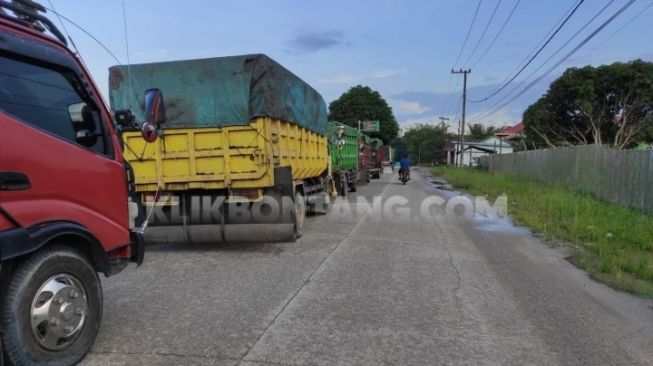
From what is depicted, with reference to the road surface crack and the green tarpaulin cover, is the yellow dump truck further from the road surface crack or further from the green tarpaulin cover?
the road surface crack

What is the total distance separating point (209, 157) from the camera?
27.8 feet

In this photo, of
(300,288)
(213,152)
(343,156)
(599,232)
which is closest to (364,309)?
(300,288)

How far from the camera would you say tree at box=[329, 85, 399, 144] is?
217ft

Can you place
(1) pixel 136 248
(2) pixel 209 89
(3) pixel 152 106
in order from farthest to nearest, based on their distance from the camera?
1. (2) pixel 209 89
2. (1) pixel 136 248
3. (3) pixel 152 106

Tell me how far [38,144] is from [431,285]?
15.1 feet

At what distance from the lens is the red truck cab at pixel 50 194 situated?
3418mm

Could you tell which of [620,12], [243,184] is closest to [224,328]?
[243,184]

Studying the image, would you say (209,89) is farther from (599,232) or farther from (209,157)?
(599,232)

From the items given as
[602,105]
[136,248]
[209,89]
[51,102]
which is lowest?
[136,248]

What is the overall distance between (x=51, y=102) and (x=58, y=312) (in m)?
1.50

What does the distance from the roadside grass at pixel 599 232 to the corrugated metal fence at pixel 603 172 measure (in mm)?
445

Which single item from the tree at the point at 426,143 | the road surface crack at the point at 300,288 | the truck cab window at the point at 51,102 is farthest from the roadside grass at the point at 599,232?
the tree at the point at 426,143

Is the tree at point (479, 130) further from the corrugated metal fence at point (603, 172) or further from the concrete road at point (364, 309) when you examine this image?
the concrete road at point (364, 309)

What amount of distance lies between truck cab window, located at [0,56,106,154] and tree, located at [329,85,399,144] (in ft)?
200
